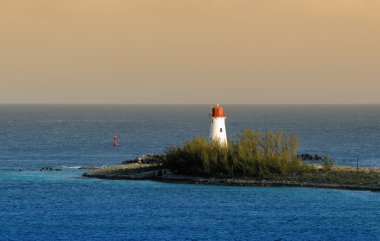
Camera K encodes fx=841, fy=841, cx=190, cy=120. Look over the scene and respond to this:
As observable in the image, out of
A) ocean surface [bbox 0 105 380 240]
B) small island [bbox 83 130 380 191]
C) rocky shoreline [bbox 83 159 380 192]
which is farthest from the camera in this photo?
small island [bbox 83 130 380 191]

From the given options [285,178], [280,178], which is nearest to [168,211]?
[280,178]

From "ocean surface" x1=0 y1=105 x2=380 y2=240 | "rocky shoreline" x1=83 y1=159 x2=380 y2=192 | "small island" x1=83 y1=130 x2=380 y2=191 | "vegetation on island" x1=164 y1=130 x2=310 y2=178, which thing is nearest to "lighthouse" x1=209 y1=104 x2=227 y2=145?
"small island" x1=83 y1=130 x2=380 y2=191

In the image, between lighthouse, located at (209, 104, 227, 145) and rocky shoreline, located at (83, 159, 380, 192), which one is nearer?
rocky shoreline, located at (83, 159, 380, 192)

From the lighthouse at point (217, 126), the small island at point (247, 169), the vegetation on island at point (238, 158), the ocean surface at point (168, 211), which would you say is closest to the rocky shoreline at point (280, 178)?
the small island at point (247, 169)

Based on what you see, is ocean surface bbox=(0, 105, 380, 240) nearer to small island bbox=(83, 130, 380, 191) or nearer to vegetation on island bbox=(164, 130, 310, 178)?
small island bbox=(83, 130, 380, 191)

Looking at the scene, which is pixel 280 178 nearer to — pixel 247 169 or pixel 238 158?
pixel 247 169

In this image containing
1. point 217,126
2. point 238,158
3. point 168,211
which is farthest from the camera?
point 217,126

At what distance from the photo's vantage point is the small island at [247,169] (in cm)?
7289

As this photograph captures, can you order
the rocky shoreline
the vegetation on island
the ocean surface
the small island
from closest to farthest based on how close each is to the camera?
the ocean surface, the rocky shoreline, the small island, the vegetation on island

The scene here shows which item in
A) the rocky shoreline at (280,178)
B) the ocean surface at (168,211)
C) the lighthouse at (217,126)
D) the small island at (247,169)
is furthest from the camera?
the lighthouse at (217,126)

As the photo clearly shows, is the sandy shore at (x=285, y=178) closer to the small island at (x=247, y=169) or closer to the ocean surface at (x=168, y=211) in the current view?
the small island at (x=247, y=169)

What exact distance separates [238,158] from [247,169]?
1.29 metres

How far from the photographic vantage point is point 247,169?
7525cm

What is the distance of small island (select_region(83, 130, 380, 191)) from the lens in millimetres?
72887
